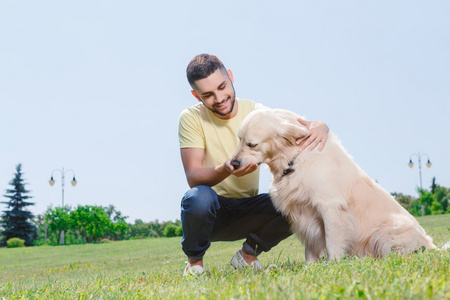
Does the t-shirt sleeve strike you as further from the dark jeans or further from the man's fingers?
the man's fingers

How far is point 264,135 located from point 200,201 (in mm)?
931

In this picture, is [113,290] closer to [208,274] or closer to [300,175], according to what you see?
[208,274]

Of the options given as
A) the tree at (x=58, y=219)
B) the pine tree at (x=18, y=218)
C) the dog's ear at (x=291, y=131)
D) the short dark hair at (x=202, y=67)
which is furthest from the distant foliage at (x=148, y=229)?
the dog's ear at (x=291, y=131)

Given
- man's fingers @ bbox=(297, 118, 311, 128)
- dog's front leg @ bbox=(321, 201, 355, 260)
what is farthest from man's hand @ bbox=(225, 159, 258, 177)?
dog's front leg @ bbox=(321, 201, 355, 260)

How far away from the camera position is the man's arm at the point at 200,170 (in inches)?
157

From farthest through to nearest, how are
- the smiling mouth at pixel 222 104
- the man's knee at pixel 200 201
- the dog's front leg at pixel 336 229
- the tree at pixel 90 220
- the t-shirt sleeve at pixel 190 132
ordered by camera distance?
the tree at pixel 90 220, the t-shirt sleeve at pixel 190 132, the smiling mouth at pixel 222 104, the man's knee at pixel 200 201, the dog's front leg at pixel 336 229

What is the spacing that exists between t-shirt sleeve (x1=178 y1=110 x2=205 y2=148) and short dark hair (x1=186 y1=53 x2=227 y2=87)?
420 mm

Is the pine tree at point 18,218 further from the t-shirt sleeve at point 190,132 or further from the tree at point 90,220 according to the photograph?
the t-shirt sleeve at point 190,132

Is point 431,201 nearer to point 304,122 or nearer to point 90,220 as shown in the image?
point 90,220

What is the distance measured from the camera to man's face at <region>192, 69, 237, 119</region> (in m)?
4.18

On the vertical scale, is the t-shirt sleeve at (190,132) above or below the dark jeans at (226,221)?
above

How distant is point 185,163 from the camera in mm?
4504

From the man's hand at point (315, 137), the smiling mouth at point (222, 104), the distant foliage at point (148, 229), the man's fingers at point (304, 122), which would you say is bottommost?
the distant foliage at point (148, 229)

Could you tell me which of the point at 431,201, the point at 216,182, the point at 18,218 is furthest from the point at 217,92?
the point at 18,218
